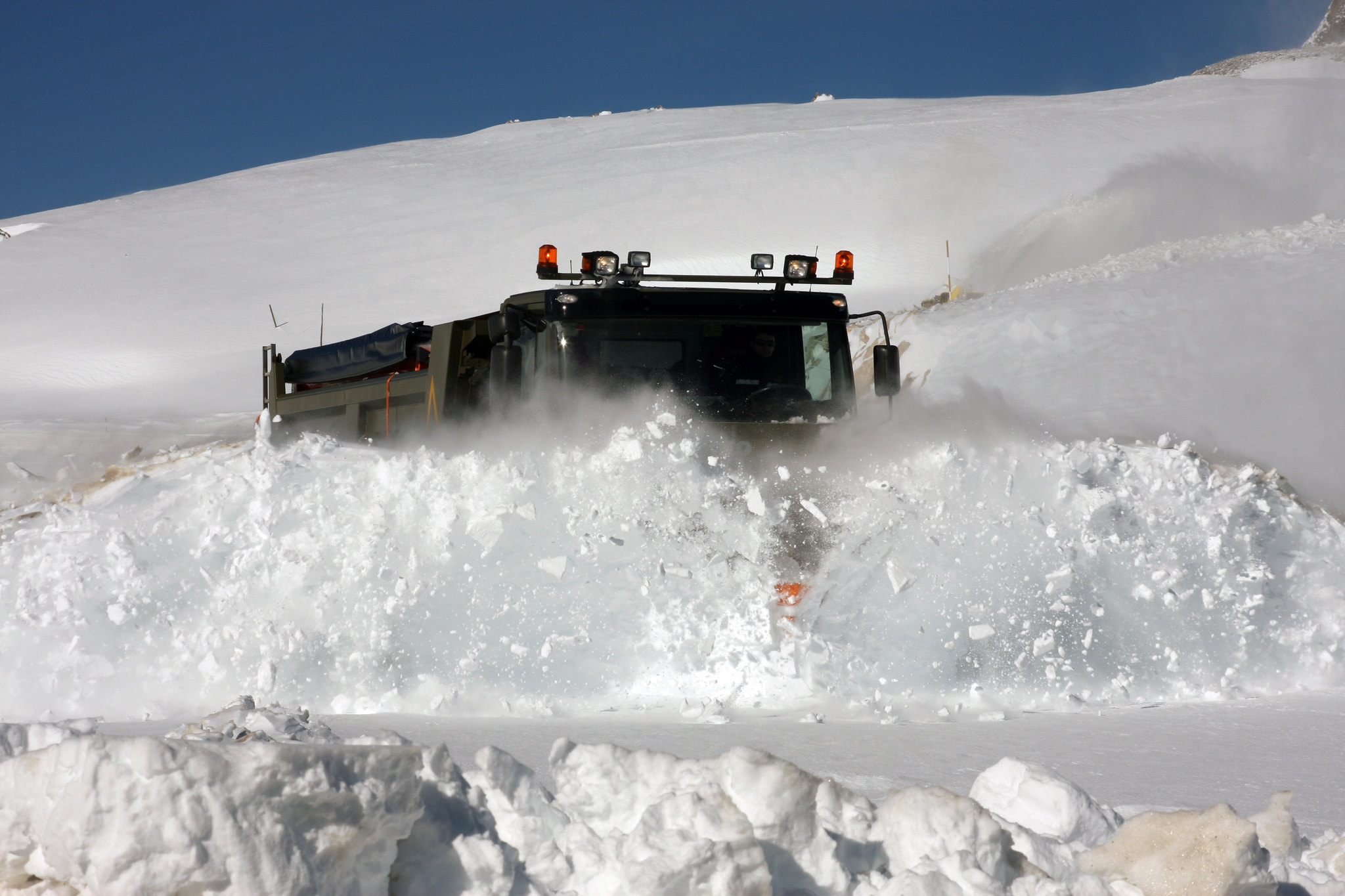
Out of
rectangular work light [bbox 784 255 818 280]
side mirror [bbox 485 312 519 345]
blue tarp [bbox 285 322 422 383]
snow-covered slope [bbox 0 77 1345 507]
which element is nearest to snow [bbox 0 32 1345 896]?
side mirror [bbox 485 312 519 345]

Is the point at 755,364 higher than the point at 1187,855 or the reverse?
higher

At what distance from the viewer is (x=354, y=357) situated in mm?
7125

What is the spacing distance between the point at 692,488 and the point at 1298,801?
261 cm

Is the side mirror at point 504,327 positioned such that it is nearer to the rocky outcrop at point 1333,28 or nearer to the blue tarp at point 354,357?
the blue tarp at point 354,357

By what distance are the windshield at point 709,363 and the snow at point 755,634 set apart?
0.74 ft

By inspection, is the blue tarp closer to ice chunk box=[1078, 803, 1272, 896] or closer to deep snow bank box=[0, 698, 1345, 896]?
deep snow bank box=[0, 698, 1345, 896]

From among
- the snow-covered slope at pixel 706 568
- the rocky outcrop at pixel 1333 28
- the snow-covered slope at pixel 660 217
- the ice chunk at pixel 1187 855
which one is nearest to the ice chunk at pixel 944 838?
the ice chunk at pixel 1187 855

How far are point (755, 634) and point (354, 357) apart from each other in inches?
151

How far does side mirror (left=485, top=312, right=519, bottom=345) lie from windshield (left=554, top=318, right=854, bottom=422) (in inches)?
8.7

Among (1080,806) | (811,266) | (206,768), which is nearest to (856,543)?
(811,266)

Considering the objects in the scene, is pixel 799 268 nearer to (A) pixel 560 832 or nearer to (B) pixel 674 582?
(B) pixel 674 582

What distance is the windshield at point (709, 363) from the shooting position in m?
5.30

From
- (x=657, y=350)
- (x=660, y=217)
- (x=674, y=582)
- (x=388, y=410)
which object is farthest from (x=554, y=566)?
(x=660, y=217)

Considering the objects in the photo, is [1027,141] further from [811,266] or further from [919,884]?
[919,884]
